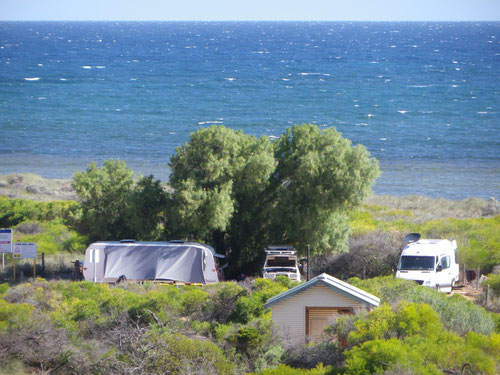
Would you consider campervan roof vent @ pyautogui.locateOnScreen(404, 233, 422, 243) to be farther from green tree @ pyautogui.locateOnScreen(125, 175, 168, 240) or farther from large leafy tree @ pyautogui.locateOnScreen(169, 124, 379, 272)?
green tree @ pyautogui.locateOnScreen(125, 175, 168, 240)

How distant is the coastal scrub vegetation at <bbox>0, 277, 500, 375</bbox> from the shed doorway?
0.72m

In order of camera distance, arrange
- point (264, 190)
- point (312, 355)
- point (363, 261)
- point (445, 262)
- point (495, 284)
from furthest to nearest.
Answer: point (264, 190) < point (363, 261) < point (445, 262) < point (495, 284) < point (312, 355)

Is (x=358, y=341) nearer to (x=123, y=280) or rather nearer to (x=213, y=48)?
(x=123, y=280)

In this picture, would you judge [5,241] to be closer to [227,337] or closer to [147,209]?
[147,209]

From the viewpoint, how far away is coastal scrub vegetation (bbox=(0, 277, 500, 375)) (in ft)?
37.6

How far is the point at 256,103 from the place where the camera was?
83188 mm

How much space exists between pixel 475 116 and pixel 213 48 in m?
92.0

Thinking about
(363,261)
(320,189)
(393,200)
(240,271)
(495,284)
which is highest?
(320,189)

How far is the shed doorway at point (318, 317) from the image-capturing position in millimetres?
14086

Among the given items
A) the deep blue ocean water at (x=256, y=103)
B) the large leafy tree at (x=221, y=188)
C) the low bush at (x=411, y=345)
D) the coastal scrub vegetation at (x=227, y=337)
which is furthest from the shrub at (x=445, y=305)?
the deep blue ocean water at (x=256, y=103)

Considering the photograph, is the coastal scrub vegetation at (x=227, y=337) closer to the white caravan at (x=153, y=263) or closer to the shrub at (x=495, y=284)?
the shrub at (x=495, y=284)

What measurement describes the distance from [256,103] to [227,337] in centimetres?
7105

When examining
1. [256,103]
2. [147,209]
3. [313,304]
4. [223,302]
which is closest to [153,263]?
[147,209]

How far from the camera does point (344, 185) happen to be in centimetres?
2008
